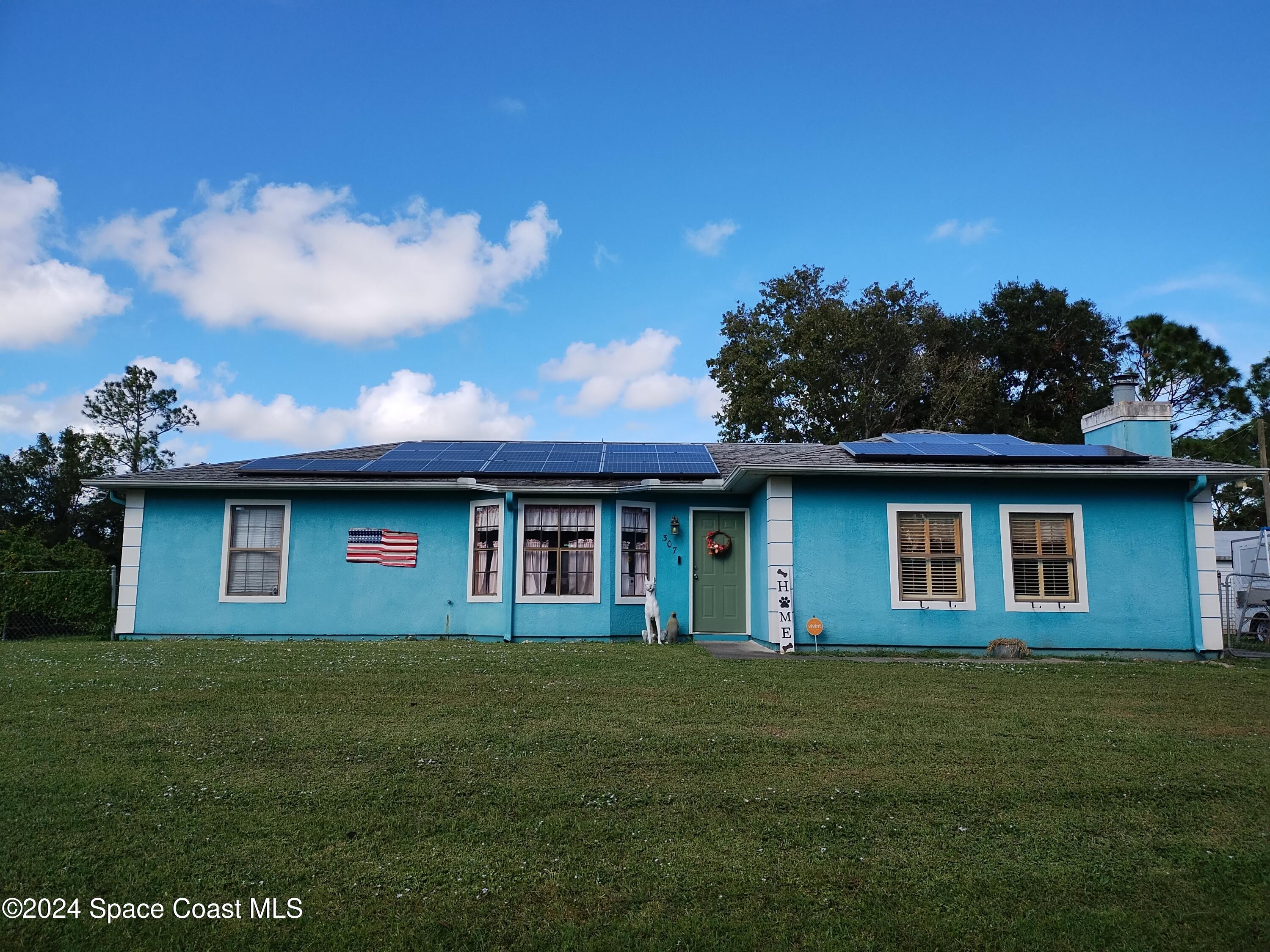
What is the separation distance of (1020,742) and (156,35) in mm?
12000

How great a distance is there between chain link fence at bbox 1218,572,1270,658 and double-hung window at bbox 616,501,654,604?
982cm

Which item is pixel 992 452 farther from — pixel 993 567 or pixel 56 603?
pixel 56 603

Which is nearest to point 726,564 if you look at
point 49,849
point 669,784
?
point 669,784

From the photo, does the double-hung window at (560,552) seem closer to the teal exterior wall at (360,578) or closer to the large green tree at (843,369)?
the teal exterior wall at (360,578)

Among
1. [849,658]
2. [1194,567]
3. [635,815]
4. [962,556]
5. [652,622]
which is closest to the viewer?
[635,815]

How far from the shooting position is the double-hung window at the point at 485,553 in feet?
40.4

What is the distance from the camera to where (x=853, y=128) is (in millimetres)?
14367

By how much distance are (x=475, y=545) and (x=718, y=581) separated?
3.95 metres

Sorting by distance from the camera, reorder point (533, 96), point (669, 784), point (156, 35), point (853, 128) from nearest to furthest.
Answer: point (669, 784) → point (156, 35) → point (533, 96) → point (853, 128)

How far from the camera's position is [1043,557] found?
36.6 feet

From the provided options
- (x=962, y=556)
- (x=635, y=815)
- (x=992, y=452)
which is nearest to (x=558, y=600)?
(x=962, y=556)

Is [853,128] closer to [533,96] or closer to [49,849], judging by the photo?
[533,96]

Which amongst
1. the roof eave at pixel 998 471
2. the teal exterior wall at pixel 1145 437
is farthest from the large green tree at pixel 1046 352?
the roof eave at pixel 998 471

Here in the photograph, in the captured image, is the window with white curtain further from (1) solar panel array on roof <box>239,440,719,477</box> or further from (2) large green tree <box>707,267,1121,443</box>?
(2) large green tree <box>707,267,1121,443</box>
